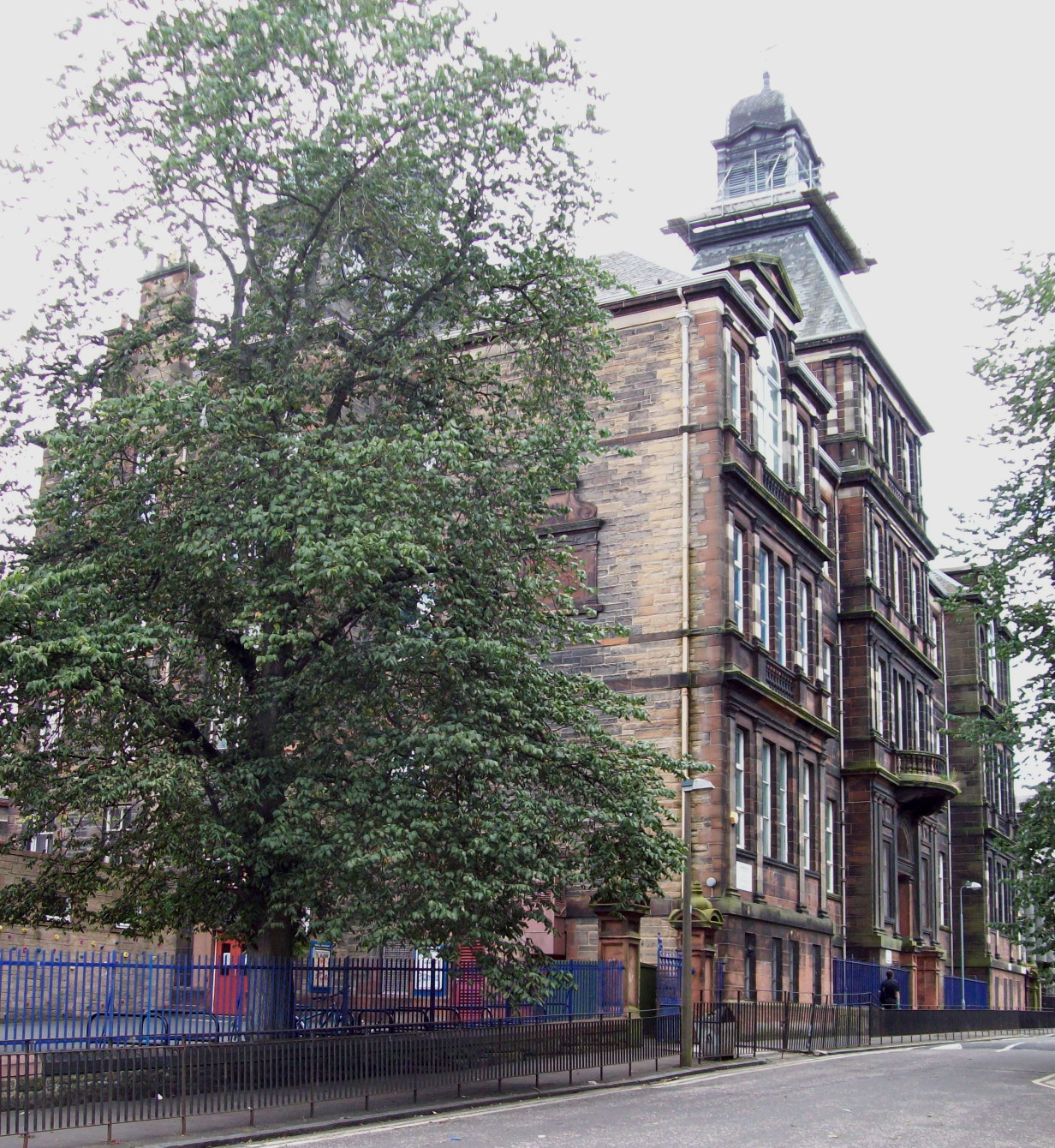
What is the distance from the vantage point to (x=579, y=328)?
21.5 m

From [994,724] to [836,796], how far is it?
13.2 meters

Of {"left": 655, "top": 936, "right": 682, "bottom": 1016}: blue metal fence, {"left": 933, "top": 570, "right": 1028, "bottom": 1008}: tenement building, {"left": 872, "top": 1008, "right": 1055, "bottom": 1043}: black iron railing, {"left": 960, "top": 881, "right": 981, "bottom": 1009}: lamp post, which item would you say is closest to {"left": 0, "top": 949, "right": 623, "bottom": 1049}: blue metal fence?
{"left": 655, "top": 936, "right": 682, "bottom": 1016}: blue metal fence

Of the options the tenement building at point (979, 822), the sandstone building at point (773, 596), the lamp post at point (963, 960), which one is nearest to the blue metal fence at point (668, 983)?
the sandstone building at point (773, 596)

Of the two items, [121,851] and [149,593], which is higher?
[149,593]

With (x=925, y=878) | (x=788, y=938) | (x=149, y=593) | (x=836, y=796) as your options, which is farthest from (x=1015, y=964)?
(x=149, y=593)

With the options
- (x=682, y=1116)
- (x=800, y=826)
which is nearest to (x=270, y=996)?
(x=682, y=1116)

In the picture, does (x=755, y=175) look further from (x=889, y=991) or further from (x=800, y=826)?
(x=889, y=991)

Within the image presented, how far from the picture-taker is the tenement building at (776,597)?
97.2 feet

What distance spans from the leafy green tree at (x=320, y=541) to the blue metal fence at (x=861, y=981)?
16.4 m

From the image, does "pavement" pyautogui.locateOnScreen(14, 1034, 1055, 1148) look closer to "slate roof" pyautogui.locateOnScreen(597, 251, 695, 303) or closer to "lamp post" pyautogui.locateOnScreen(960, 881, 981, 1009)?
"slate roof" pyautogui.locateOnScreen(597, 251, 695, 303)

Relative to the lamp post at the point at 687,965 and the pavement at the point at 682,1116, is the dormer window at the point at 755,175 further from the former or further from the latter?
the pavement at the point at 682,1116

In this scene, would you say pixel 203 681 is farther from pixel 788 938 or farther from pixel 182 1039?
pixel 788 938

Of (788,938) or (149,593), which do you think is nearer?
(149,593)

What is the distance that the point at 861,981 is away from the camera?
120 feet
